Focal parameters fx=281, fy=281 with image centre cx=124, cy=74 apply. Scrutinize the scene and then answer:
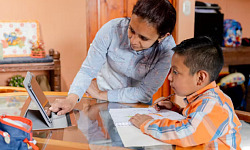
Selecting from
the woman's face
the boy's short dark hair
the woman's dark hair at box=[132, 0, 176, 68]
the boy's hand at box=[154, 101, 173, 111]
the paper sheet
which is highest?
the woman's dark hair at box=[132, 0, 176, 68]

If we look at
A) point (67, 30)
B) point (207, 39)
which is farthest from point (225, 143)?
point (67, 30)

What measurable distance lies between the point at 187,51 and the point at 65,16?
9.39 feet

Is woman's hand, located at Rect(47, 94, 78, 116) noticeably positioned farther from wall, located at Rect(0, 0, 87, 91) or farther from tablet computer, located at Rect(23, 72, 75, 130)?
wall, located at Rect(0, 0, 87, 91)

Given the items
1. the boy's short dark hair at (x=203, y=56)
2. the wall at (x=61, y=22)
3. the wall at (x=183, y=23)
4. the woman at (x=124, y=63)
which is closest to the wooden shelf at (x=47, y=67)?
the wall at (x=61, y=22)

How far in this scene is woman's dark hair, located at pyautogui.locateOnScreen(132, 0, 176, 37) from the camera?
1.31 metres

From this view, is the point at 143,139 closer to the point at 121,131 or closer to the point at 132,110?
the point at 121,131

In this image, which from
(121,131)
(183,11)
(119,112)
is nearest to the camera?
(121,131)

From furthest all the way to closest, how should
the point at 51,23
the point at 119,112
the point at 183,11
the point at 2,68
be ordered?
the point at 51,23 → the point at 183,11 → the point at 2,68 → the point at 119,112

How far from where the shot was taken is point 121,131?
116 centimetres

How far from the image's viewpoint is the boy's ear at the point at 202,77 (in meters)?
1.18

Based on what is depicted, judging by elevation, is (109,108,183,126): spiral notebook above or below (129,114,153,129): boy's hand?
below

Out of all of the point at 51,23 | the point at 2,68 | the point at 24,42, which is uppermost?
the point at 51,23

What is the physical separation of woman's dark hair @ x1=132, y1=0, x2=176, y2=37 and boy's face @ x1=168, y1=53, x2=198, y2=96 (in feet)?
0.60

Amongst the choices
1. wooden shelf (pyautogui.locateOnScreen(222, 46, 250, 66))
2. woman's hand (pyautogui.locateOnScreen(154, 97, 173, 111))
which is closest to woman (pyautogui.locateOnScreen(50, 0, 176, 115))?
woman's hand (pyautogui.locateOnScreen(154, 97, 173, 111))
